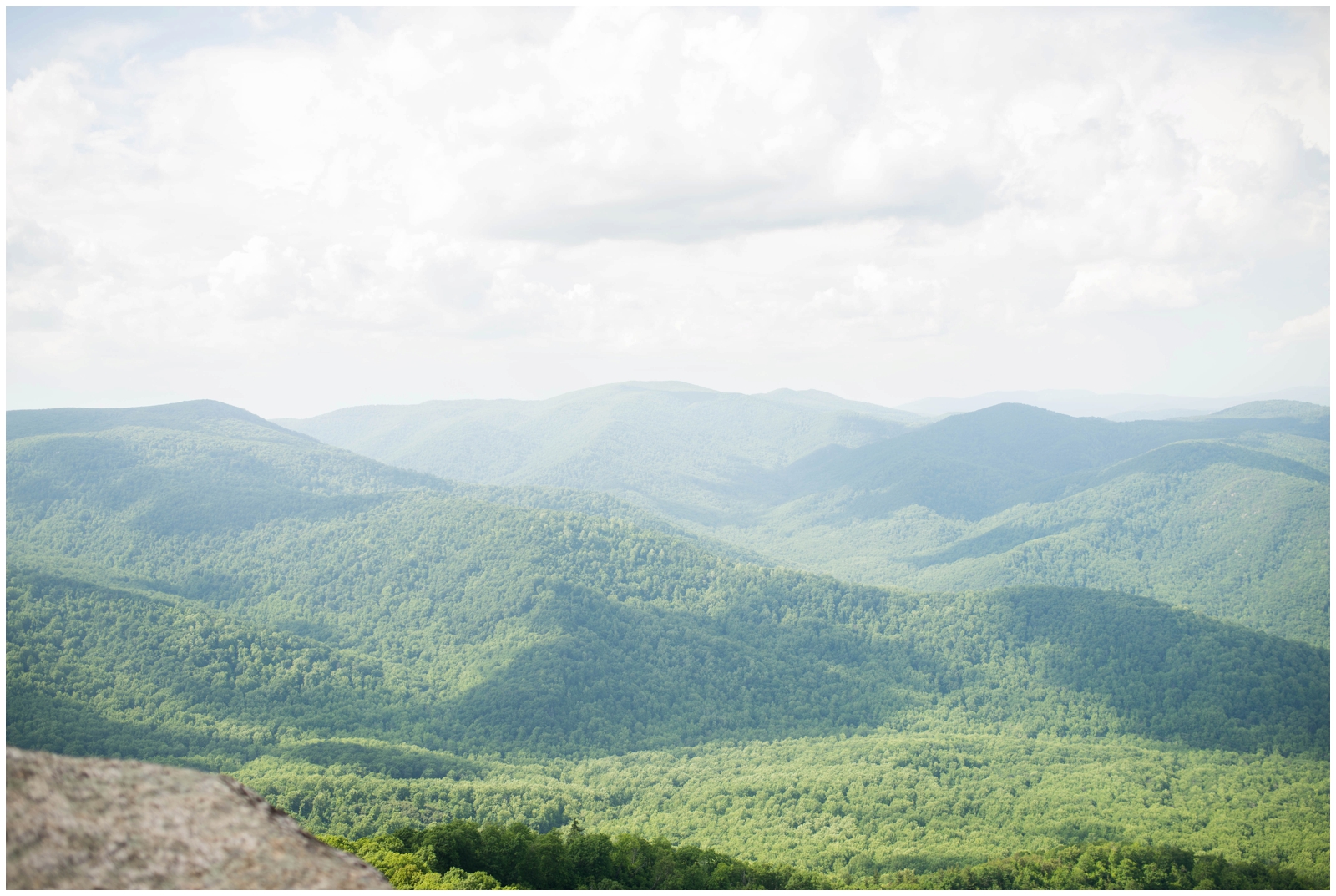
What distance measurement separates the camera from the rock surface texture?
739 cm

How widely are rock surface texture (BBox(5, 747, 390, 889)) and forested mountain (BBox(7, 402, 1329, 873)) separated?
4717 cm

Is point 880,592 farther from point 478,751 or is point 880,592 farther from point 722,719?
point 478,751

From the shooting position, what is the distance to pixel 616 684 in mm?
90688

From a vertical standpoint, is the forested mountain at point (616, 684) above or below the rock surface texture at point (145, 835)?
below

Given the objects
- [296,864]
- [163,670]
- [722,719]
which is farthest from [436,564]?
[296,864]

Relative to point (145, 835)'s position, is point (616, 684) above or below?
below

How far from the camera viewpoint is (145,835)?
7.98 metres

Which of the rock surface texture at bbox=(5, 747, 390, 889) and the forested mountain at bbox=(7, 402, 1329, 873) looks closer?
the rock surface texture at bbox=(5, 747, 390, 889)

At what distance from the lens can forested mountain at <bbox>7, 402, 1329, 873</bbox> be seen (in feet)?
188

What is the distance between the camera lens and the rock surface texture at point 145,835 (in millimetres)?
7391

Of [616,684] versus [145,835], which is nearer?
[145,835]

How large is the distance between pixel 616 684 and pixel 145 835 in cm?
8623

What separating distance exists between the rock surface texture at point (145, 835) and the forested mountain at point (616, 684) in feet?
155

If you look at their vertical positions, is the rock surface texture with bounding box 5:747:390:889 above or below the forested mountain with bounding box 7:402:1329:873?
above
